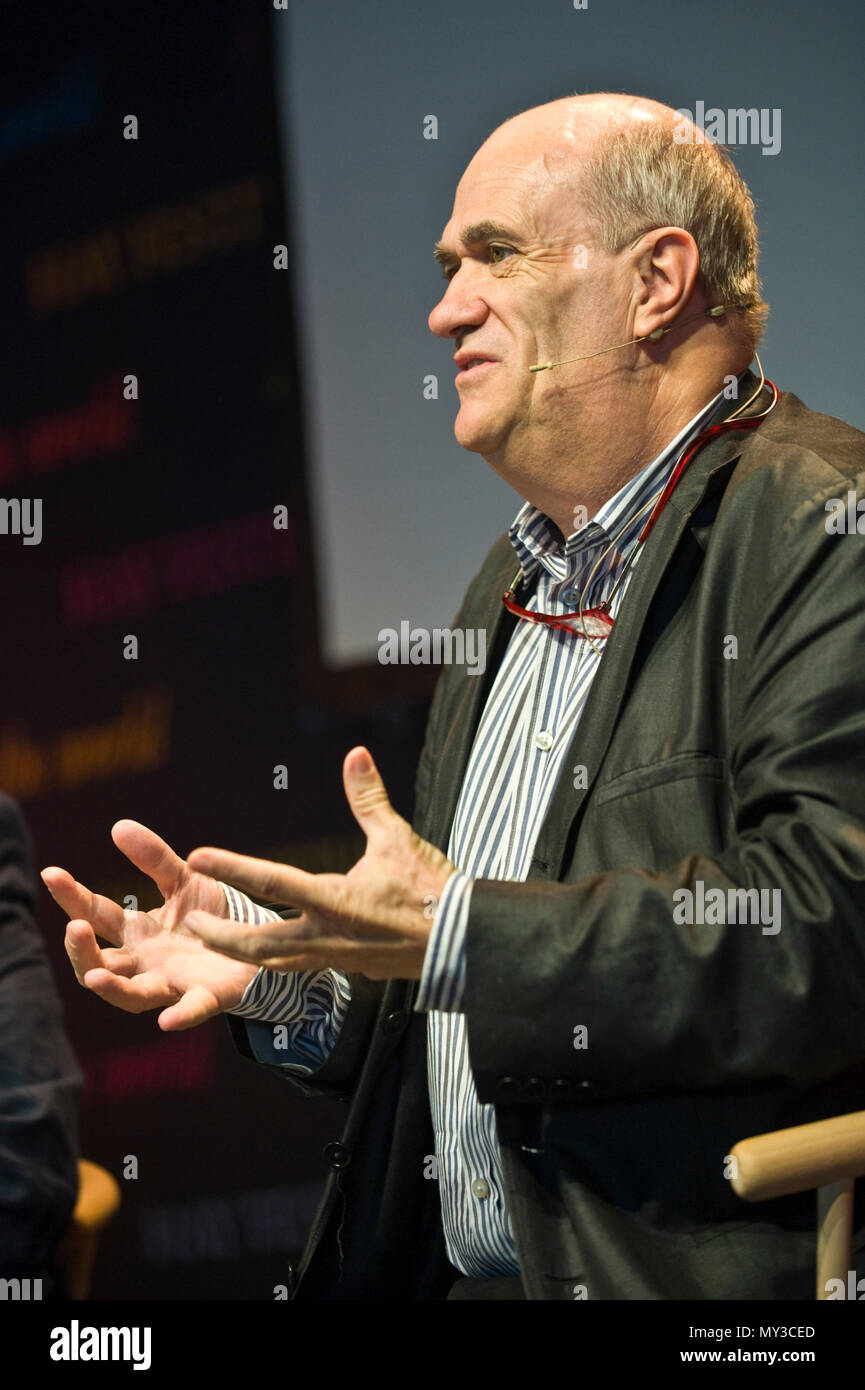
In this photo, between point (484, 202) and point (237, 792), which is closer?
point (484, 202)

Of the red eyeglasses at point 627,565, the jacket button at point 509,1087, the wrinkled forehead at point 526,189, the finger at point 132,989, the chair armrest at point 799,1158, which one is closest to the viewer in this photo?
the chair armrest at point 799,1158

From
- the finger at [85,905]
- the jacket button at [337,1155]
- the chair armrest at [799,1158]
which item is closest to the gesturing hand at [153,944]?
the finger at [85,905]

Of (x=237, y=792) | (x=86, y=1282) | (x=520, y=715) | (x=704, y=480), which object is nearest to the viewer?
(x=704, y=480)

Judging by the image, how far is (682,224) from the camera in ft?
6.23

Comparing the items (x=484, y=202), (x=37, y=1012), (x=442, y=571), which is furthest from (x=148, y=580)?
(x=484, y=202)

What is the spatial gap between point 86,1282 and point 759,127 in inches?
82.6

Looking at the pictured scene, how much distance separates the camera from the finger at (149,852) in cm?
169

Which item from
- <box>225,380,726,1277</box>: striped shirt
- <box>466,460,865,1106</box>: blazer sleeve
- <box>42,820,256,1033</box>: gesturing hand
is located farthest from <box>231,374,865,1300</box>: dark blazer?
<box>42,820,256,1033</box>: gesturing hand

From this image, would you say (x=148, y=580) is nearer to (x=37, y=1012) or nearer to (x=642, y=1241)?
(x=37, y=1012)

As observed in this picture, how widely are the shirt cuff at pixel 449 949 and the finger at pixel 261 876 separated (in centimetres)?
13

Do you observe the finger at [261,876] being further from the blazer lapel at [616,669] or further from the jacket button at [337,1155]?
the jacket button at [337,1155]

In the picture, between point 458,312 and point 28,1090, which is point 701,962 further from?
point 28,1090

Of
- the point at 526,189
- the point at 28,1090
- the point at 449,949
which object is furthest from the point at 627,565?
the point at 28,1090

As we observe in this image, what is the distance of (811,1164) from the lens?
132 centimetres
